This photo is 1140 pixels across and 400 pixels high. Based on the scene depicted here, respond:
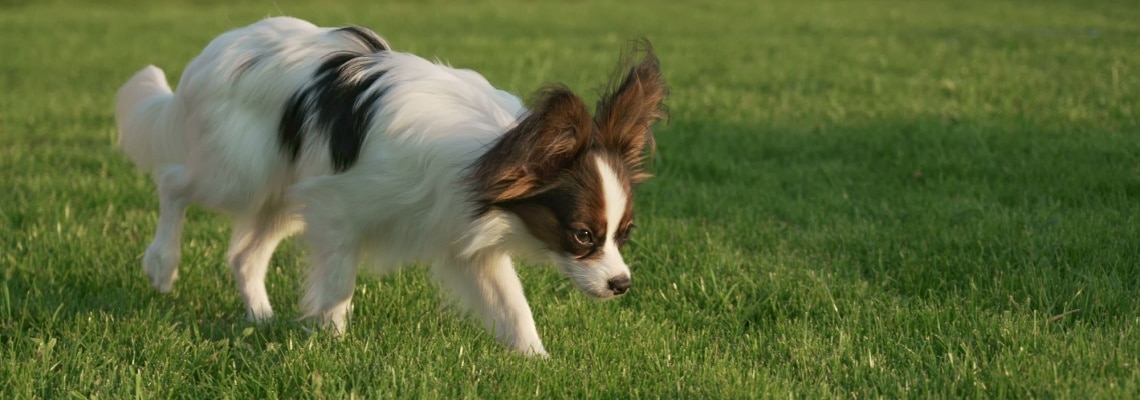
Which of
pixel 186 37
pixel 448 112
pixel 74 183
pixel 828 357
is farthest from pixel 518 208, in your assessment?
pixel 186 37

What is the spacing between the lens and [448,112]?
4328 mm

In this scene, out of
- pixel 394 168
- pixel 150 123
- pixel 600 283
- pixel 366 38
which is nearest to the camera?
pixel 600 283

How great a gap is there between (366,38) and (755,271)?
2050 millimetres

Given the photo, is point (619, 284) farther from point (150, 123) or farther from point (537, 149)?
point (150, 123)

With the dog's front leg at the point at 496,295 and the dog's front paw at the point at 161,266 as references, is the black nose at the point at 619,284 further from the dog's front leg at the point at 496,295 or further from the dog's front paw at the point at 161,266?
the dog's front paw at the point at 161,266

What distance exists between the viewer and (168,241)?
5.15 meters

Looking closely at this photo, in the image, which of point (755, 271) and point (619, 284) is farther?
point (755, 271)

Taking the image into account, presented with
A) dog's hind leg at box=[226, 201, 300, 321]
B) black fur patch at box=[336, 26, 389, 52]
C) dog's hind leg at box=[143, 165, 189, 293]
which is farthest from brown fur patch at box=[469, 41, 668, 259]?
dog's hind leg at box=[143, 165, 189, 293]

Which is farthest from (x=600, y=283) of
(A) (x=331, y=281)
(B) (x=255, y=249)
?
(B) (x=255, y=249)

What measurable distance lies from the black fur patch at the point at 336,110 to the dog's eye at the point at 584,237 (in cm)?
93

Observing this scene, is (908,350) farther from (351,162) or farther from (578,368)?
(351,162)

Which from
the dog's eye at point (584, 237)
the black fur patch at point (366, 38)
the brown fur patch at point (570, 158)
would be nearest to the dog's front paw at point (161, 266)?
the black fur patch at point (366, 38)

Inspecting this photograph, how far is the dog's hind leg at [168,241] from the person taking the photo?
5.13 metres

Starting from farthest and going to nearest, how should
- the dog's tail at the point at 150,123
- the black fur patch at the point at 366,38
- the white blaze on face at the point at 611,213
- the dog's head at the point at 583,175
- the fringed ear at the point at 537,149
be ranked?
1. the dog's tail at the point at 150,123
2. the black fur patch at the point at 366,38
3. the white blaze on face at the point at 611,213
4. the dog's head at the point at 583,175
5. the fringed ear at the point at 537,149
